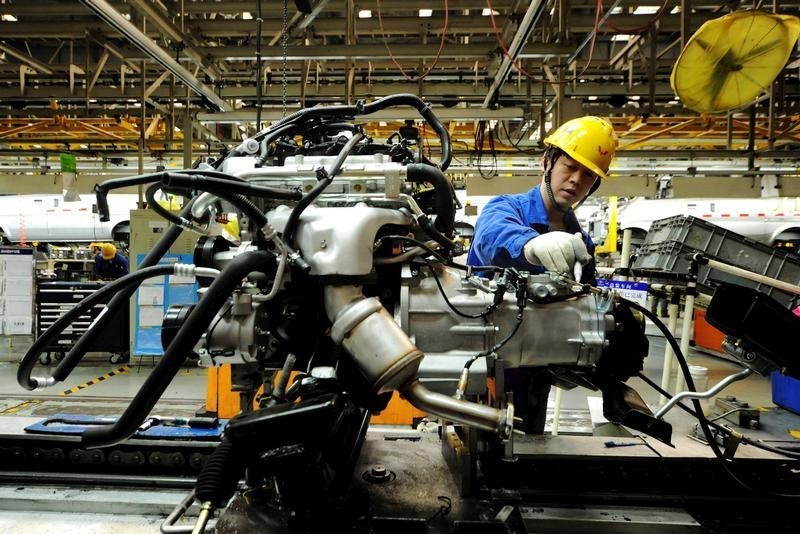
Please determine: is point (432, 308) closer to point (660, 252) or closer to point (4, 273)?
point (660, 252)

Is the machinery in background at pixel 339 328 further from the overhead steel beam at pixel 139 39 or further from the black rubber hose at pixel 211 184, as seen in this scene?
the overhead steel beam at pixel 139 39

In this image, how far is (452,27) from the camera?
412 cm

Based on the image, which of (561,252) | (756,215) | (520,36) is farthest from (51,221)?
(756,215)

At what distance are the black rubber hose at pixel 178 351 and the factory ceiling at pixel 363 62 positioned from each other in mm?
2185

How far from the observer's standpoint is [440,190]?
1.21 metres

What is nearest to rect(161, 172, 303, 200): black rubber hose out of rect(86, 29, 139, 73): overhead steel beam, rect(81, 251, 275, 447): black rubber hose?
rect(81, 251, 275, 447): black rubber hose

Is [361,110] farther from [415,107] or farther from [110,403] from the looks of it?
[110,403]

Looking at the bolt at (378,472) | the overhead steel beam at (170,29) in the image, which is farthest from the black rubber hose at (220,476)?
the overhead steel beam at (170,29)

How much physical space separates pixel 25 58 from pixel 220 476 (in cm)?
572

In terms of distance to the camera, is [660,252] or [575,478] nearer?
[575,478]

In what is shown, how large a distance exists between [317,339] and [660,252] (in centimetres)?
398

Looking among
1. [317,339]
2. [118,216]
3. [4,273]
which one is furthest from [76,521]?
[118,216]

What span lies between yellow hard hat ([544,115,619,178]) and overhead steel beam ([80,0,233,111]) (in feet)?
7.88

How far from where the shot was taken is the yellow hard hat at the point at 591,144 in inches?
68.9
